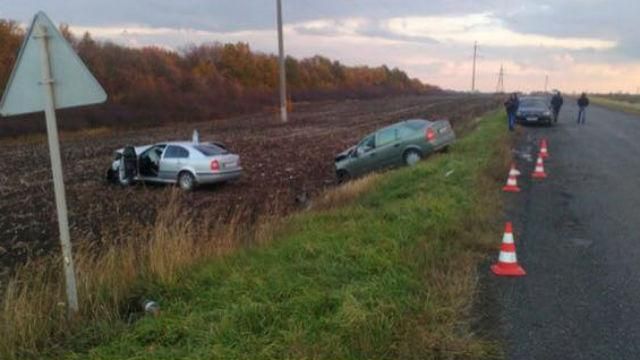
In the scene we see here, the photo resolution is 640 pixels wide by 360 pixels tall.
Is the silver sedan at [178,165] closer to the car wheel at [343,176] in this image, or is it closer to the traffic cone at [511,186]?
the car wheel at [343,176]

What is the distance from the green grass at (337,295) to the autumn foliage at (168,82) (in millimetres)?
43949

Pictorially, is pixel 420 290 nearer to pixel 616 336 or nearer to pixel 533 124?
pixel 616 336

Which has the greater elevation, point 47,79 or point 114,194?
point 47,79

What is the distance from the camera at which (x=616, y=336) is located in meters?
5.81

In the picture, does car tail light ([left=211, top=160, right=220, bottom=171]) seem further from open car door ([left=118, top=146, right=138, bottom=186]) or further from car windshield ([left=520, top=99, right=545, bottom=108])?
car windshield ([left=520, top=99, right=545, bottom=108])

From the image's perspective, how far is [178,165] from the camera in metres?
19.5

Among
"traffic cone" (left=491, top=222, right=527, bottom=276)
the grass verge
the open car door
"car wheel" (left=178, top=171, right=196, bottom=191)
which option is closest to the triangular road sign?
"traffic cone" (left=491, top=222, right=527, bottom=276)

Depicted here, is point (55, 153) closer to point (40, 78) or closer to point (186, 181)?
point (40, 78)

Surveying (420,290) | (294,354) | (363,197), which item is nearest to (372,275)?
(420,290)

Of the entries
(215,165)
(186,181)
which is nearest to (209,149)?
(215,165)

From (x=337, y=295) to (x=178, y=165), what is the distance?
13.9 meters

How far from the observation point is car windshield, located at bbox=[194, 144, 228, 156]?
19.6 metres

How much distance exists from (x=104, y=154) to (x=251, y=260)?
25.6m

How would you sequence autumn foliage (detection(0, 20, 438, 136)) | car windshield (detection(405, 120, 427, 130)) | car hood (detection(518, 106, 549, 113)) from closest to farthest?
1. car windshield (detection(405, 120, 427, 130))
2. car hood (detection(518, 106, 549, 113))
3. autumn foliage (detection(0, 20, 438, 136))
